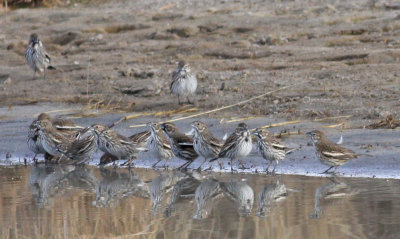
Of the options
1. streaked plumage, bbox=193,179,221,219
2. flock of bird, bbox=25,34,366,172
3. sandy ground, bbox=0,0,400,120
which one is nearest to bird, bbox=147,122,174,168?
flock of bird, bbox=25,34,366,172

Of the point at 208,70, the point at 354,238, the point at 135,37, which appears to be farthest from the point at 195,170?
the point at 135,37

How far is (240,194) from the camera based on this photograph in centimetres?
984

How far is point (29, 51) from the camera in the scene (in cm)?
1991

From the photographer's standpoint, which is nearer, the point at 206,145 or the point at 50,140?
the point at 206,145

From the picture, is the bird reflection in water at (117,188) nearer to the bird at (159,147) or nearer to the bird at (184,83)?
the bird at (159,147)

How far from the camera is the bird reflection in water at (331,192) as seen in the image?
9.12 metres

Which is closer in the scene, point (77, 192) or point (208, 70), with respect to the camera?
point (77, 192)

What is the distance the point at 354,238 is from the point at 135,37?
15.4m

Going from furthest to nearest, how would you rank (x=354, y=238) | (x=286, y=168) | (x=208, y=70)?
(x=208, y=70)
(x=286, y=168)
(x=354, y=238)

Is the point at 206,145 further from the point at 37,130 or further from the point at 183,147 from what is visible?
the point at 37,130

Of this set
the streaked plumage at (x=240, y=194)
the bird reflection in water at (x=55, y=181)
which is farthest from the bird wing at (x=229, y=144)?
the bird reflection in water at (x=55, y=181)

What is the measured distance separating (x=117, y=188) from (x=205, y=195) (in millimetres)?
1415

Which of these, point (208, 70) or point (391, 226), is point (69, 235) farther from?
point (208, 70)

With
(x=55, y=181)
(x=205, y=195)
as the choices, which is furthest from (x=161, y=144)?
(x=205, y=195)
